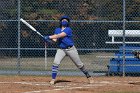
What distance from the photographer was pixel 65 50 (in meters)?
14.6

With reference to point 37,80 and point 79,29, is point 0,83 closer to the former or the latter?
point 37,80

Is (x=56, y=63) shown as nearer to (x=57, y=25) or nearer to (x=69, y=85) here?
(x=69, y=85)

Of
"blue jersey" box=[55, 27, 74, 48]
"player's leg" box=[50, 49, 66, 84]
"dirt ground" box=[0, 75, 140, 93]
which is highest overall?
"blue jersey" box=[55, 27, 74, 48]

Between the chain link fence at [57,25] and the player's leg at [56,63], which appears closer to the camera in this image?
the player's leg at [56,63]

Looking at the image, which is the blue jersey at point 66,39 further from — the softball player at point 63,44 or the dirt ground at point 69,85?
the dirt ground at point 69,85

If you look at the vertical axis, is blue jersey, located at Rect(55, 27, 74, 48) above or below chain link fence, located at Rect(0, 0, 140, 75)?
below

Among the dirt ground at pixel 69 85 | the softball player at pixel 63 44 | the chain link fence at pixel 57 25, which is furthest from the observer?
the chain link fence at pixel 57 25

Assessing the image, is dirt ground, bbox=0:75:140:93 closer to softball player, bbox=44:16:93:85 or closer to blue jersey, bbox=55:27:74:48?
softball player, bbox=44:16:93:85

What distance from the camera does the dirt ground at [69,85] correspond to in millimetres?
13098

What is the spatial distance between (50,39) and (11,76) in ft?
9.81

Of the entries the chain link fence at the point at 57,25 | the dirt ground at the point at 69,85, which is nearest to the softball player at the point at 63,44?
the dirt ground at the point at 69,85

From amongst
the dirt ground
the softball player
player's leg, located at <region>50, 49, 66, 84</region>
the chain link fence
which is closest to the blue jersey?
the softball player

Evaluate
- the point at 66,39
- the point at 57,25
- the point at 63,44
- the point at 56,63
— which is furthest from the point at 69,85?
the point at 57,25

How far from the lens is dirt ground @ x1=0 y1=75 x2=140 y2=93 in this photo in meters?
13.1
